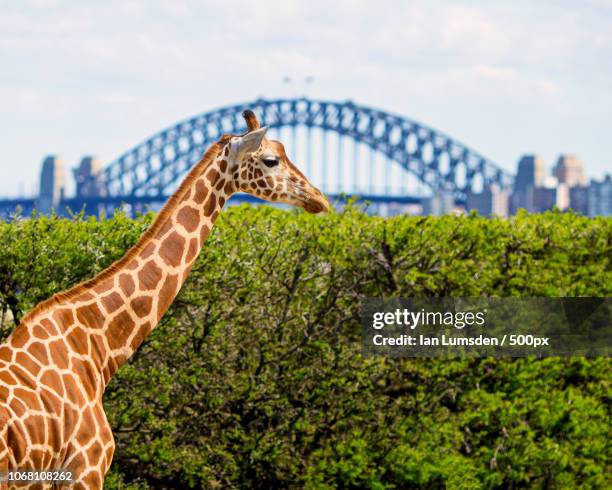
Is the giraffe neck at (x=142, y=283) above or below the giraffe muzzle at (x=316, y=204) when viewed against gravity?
below

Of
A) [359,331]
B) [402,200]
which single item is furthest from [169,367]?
[402,200]

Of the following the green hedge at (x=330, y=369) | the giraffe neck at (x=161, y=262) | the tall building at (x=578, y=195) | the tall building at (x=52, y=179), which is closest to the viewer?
the giraffe neck at (x=161, y=262)

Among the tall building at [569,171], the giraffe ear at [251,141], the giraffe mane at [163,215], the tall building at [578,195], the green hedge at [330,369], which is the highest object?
the tall building at [569,171]

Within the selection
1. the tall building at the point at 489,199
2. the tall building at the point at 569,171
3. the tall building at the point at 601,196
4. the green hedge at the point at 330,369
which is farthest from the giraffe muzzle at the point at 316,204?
the tall building at the point at 569,171

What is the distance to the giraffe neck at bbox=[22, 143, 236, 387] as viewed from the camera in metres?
6.50

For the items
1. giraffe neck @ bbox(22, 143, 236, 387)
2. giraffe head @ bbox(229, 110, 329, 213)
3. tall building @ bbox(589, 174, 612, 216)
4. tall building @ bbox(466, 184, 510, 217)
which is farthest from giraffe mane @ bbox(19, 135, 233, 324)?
tall building @ bbox(589, 174, 612, 216)

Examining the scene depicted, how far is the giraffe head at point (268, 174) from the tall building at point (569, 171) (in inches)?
6789

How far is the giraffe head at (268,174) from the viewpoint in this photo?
6.69 meters

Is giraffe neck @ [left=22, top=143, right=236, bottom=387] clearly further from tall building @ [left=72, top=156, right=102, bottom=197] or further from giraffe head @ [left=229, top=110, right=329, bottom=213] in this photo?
tall building @ [left=72, top=156, right=102, bottom=197]

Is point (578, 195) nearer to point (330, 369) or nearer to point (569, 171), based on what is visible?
point (569, 171)

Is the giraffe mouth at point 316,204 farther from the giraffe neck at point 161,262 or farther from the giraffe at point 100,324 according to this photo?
the giraffe neck at point 161,262

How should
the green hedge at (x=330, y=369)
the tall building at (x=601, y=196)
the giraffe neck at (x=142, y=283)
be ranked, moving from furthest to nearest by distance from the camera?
the tall building at (x=601, y=196), the green hedge at (x=330, y=369), the giraffe neck at (x=142, y=283)

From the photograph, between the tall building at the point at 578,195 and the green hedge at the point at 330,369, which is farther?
the tall building at the point at 578,195

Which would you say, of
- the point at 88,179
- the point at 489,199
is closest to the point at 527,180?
the point at 489,199
